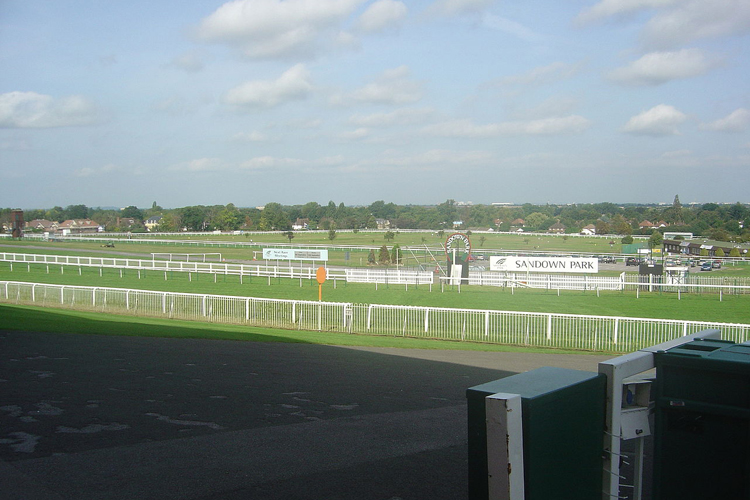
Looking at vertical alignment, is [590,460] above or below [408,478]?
above

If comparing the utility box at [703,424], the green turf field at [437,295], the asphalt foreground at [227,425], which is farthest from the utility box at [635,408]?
the green turf field at [437,295]

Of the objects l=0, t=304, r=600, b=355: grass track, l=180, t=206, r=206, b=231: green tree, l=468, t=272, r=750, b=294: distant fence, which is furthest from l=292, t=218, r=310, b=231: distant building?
l=0, t=304, r=600, b=355: grass track

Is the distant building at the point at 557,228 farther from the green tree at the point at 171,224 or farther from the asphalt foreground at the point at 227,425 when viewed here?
the asphalt foreground at the point at 227,425

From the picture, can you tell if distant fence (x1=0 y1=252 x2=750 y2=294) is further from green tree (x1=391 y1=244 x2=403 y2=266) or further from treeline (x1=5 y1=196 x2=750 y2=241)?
treeline (x1=5 y1=196 x2=750 y2=241)

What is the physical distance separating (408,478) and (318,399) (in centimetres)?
343

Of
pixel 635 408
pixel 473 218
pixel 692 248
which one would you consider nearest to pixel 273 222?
pixel 473 218

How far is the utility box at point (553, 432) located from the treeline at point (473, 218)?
6349cm

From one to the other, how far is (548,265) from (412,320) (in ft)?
66.8

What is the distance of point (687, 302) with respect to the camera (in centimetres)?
3025

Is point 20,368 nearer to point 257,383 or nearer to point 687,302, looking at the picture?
point 257,383

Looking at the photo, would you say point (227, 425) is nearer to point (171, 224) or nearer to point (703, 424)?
point (703, 424)

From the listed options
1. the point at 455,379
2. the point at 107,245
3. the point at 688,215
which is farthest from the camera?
the point at 688,215

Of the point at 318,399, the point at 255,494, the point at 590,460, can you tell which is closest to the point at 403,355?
the point at 318,399

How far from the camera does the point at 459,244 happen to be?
42938mm
